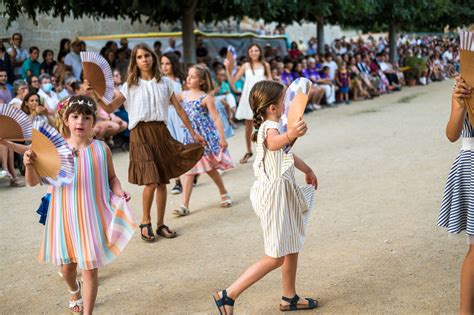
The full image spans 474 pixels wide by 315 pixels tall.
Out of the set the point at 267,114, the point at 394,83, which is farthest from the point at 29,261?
the point at 394,83

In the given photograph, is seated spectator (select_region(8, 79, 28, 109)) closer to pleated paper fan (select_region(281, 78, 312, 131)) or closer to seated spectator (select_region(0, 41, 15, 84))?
seated spectator (select_region(0, 41, 15, 84))

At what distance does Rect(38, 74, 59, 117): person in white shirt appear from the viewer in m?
10.6

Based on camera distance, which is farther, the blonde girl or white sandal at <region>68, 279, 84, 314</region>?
the blonde girl

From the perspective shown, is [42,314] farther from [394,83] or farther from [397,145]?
[394,83]

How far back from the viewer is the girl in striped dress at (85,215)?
3.91m

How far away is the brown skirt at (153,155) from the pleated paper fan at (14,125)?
79.4 inches

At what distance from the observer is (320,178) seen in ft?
26.2

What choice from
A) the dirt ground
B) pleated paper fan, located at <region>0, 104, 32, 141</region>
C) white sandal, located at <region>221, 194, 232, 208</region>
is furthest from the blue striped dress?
white sandal, located at <region>221, 194, 232, 208</region>

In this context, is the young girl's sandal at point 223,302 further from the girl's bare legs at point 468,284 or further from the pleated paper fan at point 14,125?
the pleated paper fan at point 14,125

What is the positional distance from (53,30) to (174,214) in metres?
12.6

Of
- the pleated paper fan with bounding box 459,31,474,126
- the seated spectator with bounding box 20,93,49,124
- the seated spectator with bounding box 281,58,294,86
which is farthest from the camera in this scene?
the seated spectator with bounding box 281,58,294,86

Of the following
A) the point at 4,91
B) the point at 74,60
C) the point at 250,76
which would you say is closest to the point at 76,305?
the point at 250,76

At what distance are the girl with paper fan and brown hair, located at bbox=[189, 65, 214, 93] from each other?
101 centimetres

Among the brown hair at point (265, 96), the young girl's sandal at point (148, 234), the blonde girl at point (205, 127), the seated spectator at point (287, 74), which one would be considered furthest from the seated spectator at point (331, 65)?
the brown hair at point (265, 96)
